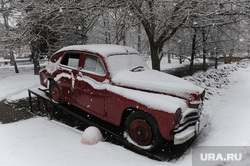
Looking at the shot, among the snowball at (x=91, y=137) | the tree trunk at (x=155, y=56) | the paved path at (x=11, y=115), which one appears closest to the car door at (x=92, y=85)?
the snowball at (x=91, y=137)

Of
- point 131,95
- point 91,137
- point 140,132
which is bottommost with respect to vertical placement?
point 91,137

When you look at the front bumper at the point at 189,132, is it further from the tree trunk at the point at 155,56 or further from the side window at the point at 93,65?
the tree trunk at the point at 155,56

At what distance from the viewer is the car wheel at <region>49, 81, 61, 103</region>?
18.3 ft

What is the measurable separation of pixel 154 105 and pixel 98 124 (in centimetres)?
174

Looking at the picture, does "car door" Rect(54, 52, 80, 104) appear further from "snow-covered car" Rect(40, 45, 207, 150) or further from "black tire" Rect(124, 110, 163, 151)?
"black tire" Rect(124, 110, 163, 151)

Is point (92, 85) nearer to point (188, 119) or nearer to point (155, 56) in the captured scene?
point (188, 119)

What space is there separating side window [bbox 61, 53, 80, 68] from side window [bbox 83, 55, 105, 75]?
35 centimetres

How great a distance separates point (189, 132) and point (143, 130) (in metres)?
0.87

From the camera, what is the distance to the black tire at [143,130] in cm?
363

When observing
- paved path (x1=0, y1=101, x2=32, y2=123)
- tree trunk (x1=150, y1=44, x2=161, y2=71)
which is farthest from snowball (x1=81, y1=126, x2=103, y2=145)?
tree trunk (x1=150, y1=44, x2=161, y2=71)

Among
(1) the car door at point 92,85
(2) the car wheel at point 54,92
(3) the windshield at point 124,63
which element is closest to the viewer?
(1) the car door at point 92,85

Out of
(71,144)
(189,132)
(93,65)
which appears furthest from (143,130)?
(93,65)

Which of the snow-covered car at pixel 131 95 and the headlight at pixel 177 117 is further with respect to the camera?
the snow-covered car at pixel 131 95

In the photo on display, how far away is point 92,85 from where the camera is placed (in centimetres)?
452
